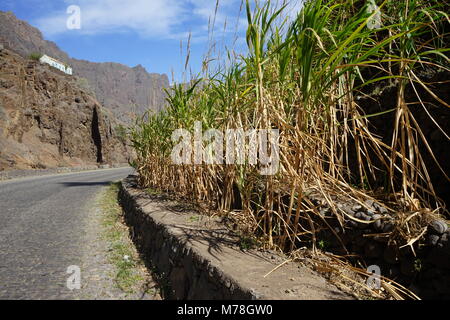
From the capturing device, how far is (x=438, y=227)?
1597mm

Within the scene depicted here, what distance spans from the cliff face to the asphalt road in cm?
1235

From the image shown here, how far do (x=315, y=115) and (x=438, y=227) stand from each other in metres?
1.13

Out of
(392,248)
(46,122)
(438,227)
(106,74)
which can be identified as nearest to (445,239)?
(438,227)

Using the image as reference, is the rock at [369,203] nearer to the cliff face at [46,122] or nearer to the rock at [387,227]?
the rock at [387,227]

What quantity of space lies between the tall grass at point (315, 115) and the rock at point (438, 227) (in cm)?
9

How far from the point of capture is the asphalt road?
90.0 inches

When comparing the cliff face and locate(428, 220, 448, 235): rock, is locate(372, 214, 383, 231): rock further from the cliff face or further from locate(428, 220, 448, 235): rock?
the cliff face

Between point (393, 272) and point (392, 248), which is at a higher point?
point (392, 248)

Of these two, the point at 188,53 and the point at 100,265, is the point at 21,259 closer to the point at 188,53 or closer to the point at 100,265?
the point at 100,265

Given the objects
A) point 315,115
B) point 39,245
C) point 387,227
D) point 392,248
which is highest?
point 315,115

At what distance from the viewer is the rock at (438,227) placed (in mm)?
→ 1584

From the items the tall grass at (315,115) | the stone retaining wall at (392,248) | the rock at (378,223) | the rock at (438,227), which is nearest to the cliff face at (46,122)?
the tall grass at (315,115)

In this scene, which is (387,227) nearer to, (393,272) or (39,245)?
(393,272)

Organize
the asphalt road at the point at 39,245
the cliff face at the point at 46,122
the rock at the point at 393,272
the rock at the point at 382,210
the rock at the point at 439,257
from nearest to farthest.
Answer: the rock at the point at 439,257, the rock at the point at 393,272, the rock at the point at 382,210, the asphalt road at the point at 39,245, the cliff face at the point at 46,122
